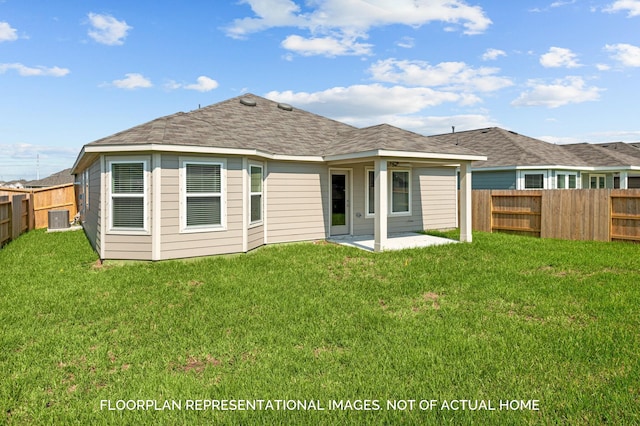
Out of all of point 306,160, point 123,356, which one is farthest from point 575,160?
point 123,356

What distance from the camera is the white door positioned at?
12.6 meters

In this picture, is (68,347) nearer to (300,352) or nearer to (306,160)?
(300,352)

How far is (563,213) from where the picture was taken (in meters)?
12.5

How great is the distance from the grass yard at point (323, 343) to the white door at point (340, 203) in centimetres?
440

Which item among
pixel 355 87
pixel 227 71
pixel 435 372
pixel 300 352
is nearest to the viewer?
pixel 435 372

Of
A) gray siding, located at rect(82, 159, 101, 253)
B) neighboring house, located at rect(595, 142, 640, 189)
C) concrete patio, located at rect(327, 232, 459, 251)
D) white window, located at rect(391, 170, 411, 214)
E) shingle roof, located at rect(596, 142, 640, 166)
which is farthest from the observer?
shingle roof, located at rect(596, 142, 640, 166)

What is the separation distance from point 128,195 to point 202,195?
1.74 metres

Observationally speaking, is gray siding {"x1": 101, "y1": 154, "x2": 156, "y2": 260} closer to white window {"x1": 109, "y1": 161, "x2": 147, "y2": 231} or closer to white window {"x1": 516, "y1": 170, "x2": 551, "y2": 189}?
white window {"x1": 109, "y1": 161, "x2": 147, "y2": 231}

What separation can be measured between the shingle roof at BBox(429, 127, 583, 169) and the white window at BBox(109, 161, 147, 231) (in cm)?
1365

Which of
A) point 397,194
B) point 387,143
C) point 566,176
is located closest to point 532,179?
point 566,176

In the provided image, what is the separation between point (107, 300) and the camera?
20.3 feet

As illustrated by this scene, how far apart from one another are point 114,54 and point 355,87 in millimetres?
17922

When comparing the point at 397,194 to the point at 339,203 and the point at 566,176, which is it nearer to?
the point at 339,203

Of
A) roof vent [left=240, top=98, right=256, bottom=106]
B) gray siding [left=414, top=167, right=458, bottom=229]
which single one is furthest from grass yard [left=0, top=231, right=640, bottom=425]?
roof vent [left=240, top=98, right=256, bottom=106]
